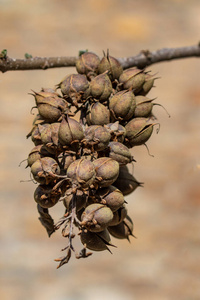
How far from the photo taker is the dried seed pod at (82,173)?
1303 mm

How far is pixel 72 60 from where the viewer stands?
6.79 ft

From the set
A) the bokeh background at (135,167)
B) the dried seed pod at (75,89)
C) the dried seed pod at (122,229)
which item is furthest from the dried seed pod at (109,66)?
the bokeh background at (135,167)

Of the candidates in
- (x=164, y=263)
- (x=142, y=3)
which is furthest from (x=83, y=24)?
(x=164, y=263)

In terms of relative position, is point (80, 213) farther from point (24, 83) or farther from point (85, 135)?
point (24, 83)

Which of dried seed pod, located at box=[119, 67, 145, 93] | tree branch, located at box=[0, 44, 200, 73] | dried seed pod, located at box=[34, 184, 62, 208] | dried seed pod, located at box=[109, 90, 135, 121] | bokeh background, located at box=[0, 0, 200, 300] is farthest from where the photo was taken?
bokeh background, located at box=[0, 0, 200, 300]

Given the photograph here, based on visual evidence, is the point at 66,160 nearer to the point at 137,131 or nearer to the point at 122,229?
the point at 137,131

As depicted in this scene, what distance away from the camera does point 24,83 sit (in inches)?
261

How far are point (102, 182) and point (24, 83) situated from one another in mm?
5418

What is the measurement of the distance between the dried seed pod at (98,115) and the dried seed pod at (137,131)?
0.25ft

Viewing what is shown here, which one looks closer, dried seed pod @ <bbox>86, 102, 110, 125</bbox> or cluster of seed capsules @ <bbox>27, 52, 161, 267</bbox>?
cluster of seed capsules @ <bbox>27, 52, 161, 267</bbox>

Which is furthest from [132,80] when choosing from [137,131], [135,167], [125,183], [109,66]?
[135,167]

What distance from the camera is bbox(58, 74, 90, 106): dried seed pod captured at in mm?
1553

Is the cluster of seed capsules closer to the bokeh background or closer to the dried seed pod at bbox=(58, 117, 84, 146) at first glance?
the dried seed pod at bbox=(58, 117, 84, 146)

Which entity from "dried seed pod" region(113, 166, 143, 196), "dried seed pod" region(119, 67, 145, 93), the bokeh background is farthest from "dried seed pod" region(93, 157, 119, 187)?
the bokeh background
